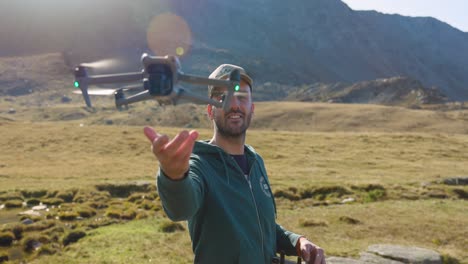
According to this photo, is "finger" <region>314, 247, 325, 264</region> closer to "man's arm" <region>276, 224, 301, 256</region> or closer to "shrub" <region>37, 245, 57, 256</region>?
"man's arm" <region>276, 224, 301, 256</region>

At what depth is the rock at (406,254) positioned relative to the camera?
1198cm

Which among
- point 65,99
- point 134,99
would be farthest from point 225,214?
point 65,99

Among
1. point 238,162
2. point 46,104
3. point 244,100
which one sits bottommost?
point 46,104

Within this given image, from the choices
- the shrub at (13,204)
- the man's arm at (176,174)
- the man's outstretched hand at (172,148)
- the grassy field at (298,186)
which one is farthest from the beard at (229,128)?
the shrub at (13,204)

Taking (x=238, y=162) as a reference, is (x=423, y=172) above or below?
below

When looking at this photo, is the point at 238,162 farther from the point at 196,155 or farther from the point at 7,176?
the point at 7,176

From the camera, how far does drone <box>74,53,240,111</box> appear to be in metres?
2.54

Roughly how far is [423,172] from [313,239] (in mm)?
30531

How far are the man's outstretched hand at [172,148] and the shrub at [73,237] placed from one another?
15.9m

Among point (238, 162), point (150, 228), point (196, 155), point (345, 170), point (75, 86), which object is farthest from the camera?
point (345, 170)

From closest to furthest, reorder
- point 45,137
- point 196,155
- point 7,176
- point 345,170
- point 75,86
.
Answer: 1. point 75,86
2. point 196,155
3. point 7,176
4. point 345,170
5. point 45,137

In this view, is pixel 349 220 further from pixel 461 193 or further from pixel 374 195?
pixel 461 193

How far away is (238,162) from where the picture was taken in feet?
15.7

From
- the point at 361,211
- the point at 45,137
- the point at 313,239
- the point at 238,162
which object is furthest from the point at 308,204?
the point at 45,137
